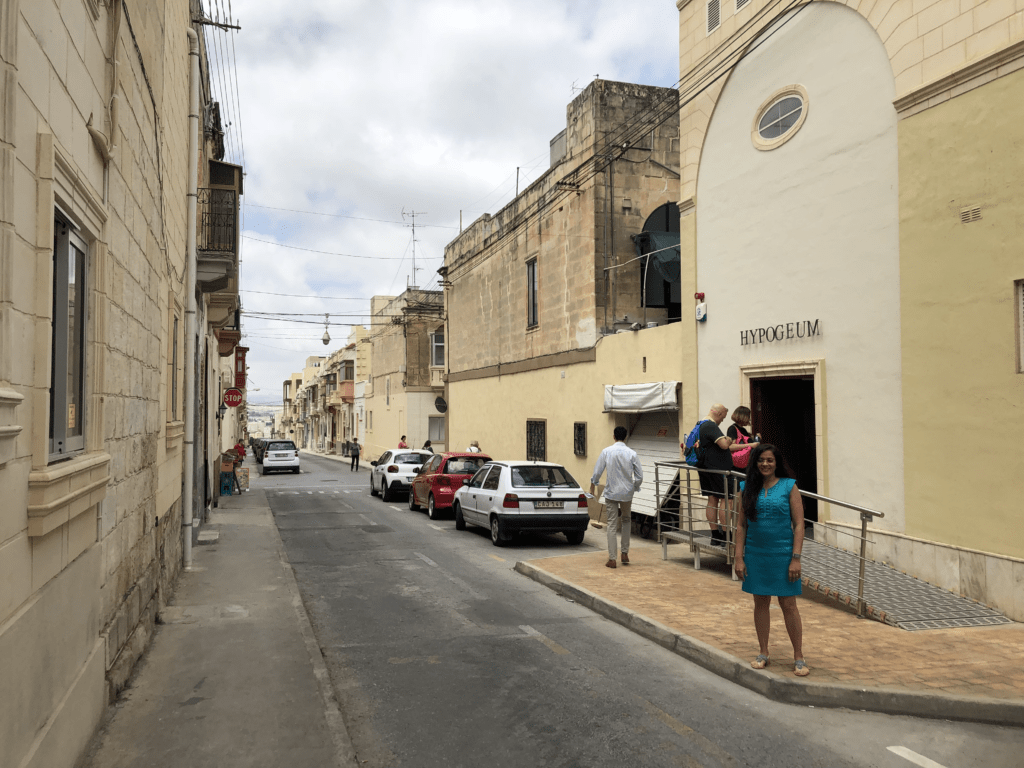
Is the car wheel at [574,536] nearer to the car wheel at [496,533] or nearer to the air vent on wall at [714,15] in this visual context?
the car wheel at [496,533]

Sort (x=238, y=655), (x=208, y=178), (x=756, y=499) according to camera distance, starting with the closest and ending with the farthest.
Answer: (x=756, y=499)
(x=238, y=655)
(x=208, y=178)

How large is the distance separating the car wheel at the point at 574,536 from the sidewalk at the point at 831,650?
353 centimetres

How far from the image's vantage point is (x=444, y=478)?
17.9 metres

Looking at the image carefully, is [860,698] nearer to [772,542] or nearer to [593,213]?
[772,542]

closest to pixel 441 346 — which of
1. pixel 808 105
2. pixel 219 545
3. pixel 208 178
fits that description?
pixel 208 178

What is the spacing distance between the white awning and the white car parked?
7.58 m

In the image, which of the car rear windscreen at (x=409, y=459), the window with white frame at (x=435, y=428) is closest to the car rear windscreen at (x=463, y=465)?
the car rear windscreen at (x=409, y=459)

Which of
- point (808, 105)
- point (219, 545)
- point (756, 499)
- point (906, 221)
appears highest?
point (808, 105)

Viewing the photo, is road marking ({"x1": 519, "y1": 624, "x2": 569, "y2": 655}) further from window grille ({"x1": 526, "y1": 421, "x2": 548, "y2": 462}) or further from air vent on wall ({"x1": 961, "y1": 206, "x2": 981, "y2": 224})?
window grille ({"x1": 526, "y1": 421, "x2": 548, "y2": 462})

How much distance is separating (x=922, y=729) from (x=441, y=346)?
37.8 metres

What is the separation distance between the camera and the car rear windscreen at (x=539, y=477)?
13.7 metres

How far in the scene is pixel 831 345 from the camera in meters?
10.2

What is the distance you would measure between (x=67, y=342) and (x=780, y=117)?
9994 millimetres

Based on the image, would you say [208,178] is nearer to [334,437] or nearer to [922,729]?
[922,729]
